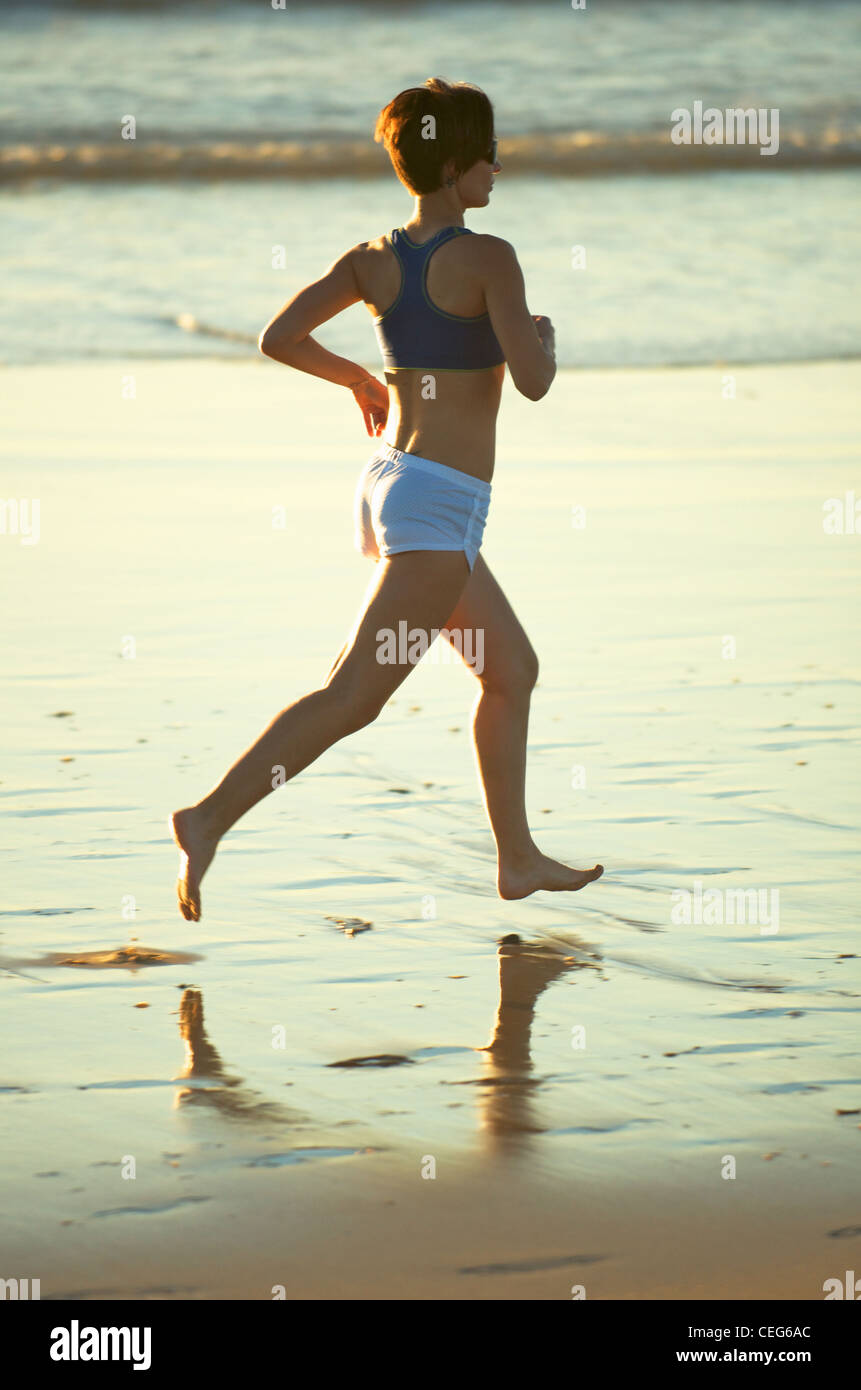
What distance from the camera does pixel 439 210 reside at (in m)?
4.00

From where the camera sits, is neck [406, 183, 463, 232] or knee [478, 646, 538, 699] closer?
neck [406, 183, 463, 232]

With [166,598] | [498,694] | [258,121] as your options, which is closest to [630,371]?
[166,598]

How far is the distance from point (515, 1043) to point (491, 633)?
3.38 feet

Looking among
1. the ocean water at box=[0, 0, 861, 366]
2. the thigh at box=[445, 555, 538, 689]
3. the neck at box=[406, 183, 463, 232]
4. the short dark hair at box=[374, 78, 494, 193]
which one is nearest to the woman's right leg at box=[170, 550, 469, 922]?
the thigh at box=[445, 555, 538, 689]

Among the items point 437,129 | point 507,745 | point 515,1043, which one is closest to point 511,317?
point 437,129

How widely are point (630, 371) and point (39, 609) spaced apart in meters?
5.89

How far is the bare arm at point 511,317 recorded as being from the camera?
388cm

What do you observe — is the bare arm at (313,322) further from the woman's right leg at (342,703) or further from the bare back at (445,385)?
the woman's right leg at (342,703)

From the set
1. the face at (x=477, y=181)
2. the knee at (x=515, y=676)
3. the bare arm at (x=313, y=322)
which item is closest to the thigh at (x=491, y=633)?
the knee at (x=515, y=676)

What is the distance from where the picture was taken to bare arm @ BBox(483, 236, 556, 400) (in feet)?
12.7

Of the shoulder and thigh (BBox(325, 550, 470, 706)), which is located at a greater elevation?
the shoulder

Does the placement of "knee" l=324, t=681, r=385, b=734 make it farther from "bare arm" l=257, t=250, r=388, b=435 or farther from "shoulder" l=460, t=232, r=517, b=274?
"shoulder" l=460, t=232, r=517, b=274

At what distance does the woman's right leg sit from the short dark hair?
80 cm

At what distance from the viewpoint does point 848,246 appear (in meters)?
16.3
